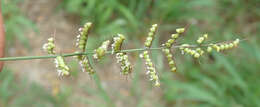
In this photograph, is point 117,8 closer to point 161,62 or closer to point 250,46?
point 161,62

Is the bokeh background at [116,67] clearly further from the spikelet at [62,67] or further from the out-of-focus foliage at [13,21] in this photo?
the spikelet at [62,67]

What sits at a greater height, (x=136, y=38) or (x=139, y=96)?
(x=136, y=38)

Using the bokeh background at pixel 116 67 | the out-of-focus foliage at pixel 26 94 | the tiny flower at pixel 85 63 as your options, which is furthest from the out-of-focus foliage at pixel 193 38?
the tiny flower at pixel 85 63

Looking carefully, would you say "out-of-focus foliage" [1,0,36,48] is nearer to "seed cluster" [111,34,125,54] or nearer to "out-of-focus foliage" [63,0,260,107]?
Result: "out-of-focus foliage" [63,0,260,107]

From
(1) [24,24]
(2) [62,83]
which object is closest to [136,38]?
(2) [62,83]

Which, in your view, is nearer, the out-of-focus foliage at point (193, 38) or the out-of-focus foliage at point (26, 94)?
the out-of-focus foliage at point (26, 94)

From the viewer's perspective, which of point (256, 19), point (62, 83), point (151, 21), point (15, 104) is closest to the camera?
point (15, 104)

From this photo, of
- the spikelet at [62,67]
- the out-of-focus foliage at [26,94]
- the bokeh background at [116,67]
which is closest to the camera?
the spikelet at [62,67]

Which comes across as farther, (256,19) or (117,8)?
(256,19)
